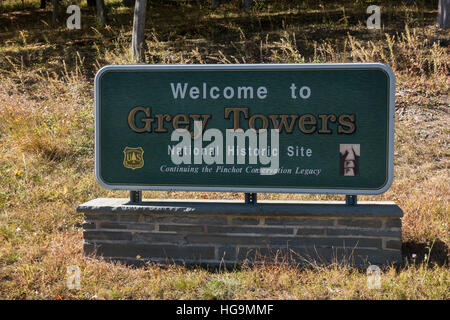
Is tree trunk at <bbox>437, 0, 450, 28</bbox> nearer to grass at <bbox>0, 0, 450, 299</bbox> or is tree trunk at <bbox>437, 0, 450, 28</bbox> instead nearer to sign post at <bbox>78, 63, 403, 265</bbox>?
grass at <bbox>0, 0, 450, 299</bbox>

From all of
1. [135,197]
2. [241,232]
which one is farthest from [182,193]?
[241,232]

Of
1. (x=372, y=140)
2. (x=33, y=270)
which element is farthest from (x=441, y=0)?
(x=33, y=270)

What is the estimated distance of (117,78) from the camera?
174 inches

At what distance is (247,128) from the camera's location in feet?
14.0

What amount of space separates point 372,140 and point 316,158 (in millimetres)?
509

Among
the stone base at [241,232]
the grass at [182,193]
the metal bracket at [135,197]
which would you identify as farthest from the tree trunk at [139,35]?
the stone base at [241,232]

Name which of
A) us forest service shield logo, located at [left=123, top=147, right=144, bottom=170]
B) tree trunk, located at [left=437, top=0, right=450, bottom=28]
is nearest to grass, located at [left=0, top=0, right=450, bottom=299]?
tree trunk, located at [left=437, top=0, right=450, bottom=28]

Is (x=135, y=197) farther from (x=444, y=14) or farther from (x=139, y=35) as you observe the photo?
(x=444, y=14)

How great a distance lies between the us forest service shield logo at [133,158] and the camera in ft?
14.5

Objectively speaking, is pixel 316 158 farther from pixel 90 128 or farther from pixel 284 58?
pixel 284 58

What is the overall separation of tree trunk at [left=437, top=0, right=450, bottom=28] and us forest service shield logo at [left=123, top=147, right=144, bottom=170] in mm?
9427

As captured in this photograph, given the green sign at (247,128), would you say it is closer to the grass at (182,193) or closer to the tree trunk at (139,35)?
the grass at (182,193)

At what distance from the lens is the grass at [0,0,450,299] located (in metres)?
3.80

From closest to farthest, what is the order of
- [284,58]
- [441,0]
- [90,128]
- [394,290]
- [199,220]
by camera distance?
[394,290] → [199,220] → [90,128] → [284,58] → [441,0]
